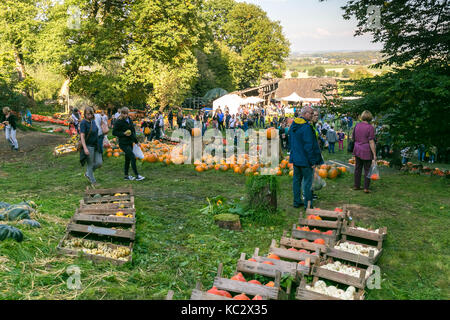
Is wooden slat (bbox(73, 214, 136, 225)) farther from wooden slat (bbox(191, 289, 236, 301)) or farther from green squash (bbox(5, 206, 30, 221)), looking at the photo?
wooden slat (bbox(191, 289, 236, 301))

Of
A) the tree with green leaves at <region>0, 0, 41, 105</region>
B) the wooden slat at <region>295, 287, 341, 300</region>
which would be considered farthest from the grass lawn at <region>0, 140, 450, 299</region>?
the tree with green leaves at <region>0, 0, 41, 105</region>

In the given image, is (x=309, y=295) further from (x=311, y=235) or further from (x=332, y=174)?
(x=332, y=174)

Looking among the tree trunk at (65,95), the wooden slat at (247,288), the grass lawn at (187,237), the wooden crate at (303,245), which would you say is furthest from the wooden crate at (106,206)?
the tree trunk at (65,95)

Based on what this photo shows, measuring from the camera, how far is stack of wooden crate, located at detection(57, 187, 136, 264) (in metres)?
5.01

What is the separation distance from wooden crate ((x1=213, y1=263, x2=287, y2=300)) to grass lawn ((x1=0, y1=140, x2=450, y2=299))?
23.8 inches

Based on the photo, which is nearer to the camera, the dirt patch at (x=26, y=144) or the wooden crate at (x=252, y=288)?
the wooden crate at (x=252, y=288)

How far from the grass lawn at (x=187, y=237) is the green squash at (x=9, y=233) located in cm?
14

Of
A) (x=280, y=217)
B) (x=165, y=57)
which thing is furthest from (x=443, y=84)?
(x=165, y=57)

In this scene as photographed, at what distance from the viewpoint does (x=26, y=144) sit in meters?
17.6

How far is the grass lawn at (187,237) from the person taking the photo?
431cm

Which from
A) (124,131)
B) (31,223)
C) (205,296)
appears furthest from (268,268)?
(124,131)

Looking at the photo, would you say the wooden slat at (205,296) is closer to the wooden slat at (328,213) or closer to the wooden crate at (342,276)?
the wooden crate at (342,276)
